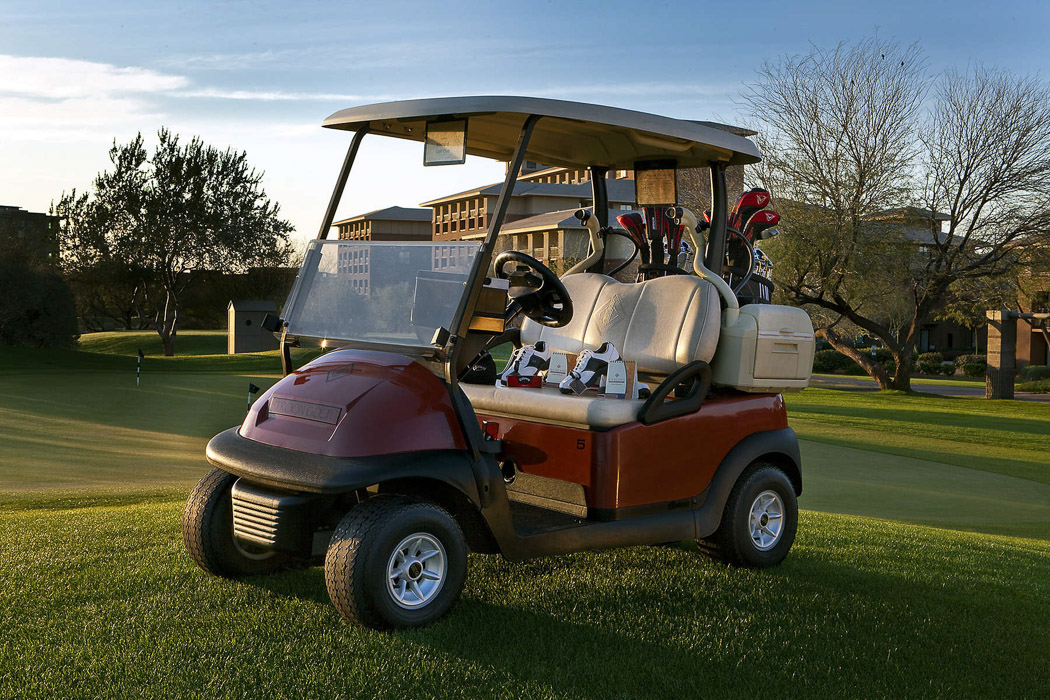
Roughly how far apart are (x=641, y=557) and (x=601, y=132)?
7.58 ft

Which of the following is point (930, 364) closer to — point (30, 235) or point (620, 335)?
point (30, 235)

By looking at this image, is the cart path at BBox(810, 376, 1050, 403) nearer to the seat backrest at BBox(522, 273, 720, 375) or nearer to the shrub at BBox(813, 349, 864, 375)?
the shrub at BBox(813, 349, 864, 375)

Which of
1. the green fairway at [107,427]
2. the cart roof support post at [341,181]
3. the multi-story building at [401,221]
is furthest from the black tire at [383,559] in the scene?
the multi-story building at [401,221]

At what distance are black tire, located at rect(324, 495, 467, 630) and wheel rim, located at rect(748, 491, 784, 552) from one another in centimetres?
194

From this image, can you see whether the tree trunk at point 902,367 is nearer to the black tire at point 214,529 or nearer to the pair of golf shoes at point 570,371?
the pair of golf shoes at point 570,371

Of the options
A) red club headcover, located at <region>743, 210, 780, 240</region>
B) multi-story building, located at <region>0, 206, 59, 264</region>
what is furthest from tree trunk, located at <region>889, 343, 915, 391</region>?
multi-story building, located at <region>0, 206, 59, 264</region>

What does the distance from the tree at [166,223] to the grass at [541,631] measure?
3964 cm

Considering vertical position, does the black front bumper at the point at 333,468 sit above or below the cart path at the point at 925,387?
above

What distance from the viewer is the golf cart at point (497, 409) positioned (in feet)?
12.2

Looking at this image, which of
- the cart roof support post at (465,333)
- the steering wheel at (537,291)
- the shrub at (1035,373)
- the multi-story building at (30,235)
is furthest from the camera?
the multi-story building at (30,235)

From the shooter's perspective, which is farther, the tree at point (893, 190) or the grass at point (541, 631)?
the tree at point (893, 190)

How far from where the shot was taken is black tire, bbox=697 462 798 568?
495 cm

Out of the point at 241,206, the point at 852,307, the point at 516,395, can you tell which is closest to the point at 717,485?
the point at 516,395

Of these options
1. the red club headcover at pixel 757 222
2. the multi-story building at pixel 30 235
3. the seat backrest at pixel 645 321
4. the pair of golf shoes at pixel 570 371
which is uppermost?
the multi-story building at pixel 30 235
